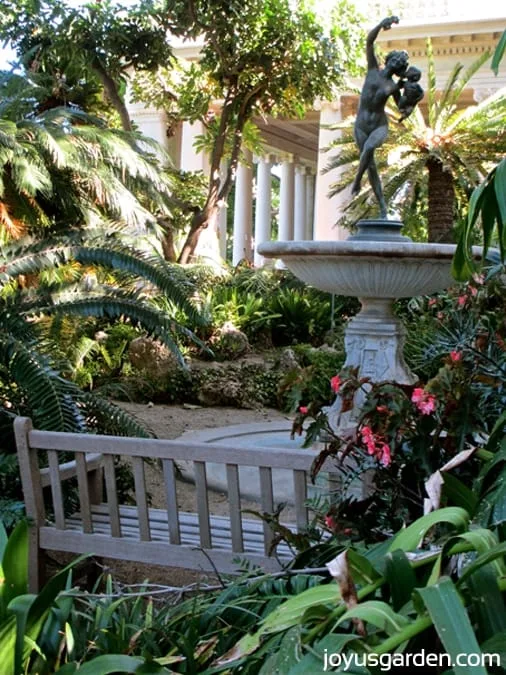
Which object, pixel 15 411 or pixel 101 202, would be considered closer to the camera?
pixel 15 411

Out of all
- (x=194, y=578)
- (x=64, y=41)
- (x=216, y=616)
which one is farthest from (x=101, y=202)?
(x=216, y=616)

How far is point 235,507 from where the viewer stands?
115 inches

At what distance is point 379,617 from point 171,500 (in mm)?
2039

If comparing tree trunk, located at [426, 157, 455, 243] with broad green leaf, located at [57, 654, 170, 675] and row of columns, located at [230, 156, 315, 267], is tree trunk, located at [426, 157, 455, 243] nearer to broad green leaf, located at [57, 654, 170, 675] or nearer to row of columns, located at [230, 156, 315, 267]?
row of columns, located at [230, 156, 315, 267]

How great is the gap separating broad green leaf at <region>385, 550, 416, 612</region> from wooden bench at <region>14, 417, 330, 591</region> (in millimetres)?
1596

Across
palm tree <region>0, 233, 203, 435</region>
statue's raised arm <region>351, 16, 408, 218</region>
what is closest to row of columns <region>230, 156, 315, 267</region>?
statue's raised arm <region>351, 16, 408, 218</region>

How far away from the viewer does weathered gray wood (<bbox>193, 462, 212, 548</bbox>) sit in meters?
2.96

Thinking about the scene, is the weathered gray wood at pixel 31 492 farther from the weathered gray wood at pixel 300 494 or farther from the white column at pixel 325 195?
the white column at pixel 325 195

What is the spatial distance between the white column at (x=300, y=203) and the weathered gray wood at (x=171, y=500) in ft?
84.7

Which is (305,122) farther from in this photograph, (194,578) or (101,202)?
(194,578)

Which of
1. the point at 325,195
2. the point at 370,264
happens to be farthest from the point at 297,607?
the point at 325,195

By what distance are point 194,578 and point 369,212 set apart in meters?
11.4

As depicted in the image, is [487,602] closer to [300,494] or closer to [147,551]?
[300,494]

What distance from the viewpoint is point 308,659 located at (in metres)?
1.10
